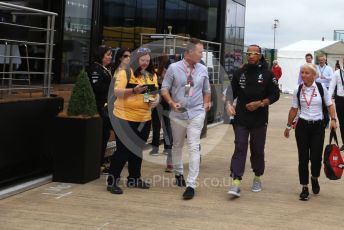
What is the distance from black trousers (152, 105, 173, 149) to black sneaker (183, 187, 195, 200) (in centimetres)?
213

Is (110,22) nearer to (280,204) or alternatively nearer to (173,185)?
(173,185)

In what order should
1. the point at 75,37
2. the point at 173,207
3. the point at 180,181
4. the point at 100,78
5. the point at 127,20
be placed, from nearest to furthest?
the point at 173,207 → the point at 180,181 → the point at 100,78 → the point at 75,37 → the point at 127,20

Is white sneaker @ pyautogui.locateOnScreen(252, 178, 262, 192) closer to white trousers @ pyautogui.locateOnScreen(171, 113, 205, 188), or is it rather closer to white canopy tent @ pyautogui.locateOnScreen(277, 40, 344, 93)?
white trousers @ pyautogui.locateOnScreen(171, 113, 205, 188)

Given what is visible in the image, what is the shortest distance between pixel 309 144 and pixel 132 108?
7.43 ft

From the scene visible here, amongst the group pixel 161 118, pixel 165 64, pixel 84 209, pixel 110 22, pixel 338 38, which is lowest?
pixel 84 209

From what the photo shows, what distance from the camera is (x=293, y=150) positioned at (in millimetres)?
11383

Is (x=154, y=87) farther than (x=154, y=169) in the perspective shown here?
No

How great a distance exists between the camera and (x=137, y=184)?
23.7 feet

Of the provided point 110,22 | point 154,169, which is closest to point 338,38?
point 110,22

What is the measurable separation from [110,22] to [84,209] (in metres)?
11.6

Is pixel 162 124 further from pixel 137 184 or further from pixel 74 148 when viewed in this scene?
pixel 74 148

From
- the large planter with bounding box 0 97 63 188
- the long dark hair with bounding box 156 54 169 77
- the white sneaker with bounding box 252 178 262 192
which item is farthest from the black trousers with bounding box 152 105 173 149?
the large planter with bounding box 0 97 63 188

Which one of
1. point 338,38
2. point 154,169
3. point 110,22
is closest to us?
point 154,169

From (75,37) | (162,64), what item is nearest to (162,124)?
(162,64)
